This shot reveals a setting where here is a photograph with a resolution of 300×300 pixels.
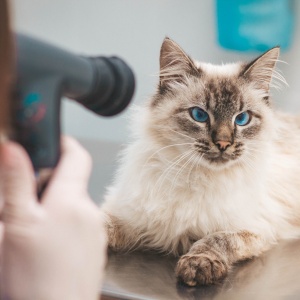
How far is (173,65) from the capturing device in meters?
1.52

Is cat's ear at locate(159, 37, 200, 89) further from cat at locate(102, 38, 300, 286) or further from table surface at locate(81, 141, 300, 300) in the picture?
table surface at locate(81, 141, 300, 300)

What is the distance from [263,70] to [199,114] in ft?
0.72

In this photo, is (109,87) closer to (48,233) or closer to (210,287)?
(48,233)

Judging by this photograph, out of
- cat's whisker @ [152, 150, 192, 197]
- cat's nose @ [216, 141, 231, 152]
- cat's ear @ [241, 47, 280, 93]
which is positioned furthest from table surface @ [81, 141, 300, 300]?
cat's ear @ [241, 47, 280, 93]

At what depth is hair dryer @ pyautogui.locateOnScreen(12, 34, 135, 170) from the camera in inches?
27.0

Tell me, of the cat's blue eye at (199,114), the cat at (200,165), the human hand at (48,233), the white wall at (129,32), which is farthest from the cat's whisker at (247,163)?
the white wall at (129,32)

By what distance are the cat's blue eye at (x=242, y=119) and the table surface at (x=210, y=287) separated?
1.14 feet

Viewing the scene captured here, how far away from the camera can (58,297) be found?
74 centimetres

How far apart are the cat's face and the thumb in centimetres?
77

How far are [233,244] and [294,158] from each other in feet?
1.51

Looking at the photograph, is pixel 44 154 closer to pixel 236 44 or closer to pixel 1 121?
pixel 1 121

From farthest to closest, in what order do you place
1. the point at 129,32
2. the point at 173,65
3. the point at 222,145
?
1. the point at 129,32
2. the point at 173,65
3. the point at 222,145

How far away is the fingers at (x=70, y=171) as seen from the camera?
29.8 inches

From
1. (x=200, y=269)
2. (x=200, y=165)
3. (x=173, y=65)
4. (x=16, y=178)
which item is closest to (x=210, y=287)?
(x=200, y=269)
